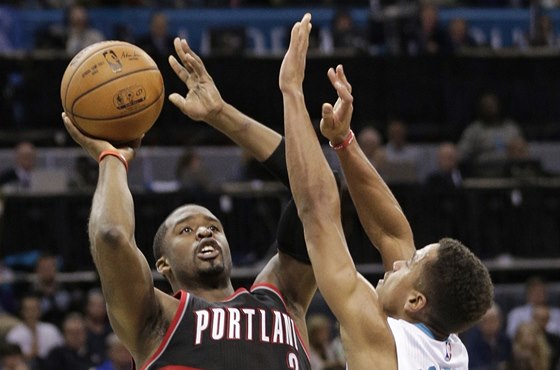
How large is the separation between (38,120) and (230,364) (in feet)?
34.1

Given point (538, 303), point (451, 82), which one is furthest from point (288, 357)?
point (451, 82)

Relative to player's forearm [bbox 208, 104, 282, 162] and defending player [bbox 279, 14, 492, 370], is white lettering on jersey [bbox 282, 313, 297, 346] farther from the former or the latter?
player's forearm [bbox 208, 104, 282, 162]

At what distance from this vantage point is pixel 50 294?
40.5ft

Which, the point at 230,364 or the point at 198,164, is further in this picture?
the point at 198,164

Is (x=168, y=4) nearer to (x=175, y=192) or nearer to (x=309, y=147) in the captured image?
(x=175, y=192)

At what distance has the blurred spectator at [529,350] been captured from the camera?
1107 centimetres

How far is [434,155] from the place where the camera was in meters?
15.7

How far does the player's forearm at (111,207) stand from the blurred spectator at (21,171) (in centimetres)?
875

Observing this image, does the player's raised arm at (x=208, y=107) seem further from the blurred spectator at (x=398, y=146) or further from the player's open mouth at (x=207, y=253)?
the blurred spectator at (x=398, y=146)

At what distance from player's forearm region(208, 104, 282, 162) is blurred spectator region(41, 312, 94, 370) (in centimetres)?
561

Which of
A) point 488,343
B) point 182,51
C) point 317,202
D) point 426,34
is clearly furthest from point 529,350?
point 317,202

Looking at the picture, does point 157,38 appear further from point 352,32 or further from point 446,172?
point 446,172

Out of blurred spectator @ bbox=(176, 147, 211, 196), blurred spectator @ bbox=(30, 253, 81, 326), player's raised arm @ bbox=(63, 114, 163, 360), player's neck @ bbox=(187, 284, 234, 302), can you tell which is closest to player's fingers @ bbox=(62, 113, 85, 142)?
player's raised arm @ bbox=(63, 114, 163, 360)

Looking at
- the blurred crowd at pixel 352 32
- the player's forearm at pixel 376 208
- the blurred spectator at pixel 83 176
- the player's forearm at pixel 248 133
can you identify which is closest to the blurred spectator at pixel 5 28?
the blurred crowd at pixel 352 32
